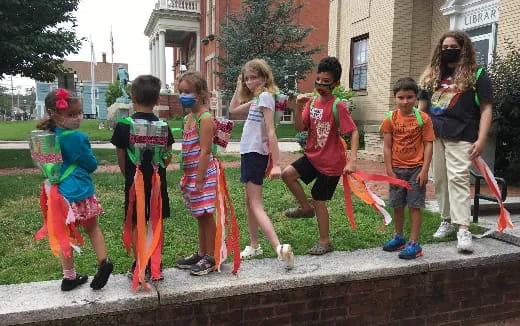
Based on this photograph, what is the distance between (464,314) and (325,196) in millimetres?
1530

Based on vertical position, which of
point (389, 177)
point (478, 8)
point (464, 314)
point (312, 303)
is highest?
point (478, 8)

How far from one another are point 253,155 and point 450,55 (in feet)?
6.63

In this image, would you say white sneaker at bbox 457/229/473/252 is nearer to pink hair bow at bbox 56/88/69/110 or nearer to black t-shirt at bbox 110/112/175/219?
black t-shirt at bbox 110/112/175/219

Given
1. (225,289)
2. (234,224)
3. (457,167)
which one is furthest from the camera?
(457,167)

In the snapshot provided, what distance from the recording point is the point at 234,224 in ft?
11.2

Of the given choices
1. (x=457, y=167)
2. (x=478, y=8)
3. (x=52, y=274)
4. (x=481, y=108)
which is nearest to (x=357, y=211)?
(x=457, y=167)

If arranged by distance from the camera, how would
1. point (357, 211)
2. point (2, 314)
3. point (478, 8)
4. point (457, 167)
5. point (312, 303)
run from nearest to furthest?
1. point (2, 314)
2. point (312, 303)
3. point (457, 167)
4. point (357, 211)
5. point (478, 8)

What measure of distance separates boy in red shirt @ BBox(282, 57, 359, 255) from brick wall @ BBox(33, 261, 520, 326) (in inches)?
21.8

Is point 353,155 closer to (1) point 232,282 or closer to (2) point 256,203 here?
(2) point 256,203

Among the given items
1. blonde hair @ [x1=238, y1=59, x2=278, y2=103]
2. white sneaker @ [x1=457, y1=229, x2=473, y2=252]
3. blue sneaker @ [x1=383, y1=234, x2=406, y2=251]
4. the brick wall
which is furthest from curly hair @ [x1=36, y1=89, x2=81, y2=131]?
white sneaker @ [x1=457, y1=229, x2=473, y2=252]

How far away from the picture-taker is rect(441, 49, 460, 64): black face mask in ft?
12.9

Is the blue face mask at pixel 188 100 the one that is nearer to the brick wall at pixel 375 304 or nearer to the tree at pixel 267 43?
the brick wall at pixel 375 304

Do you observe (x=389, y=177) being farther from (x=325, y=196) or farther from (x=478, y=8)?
(x=478, y=8)

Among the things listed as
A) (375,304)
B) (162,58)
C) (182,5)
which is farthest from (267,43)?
(375,304)
